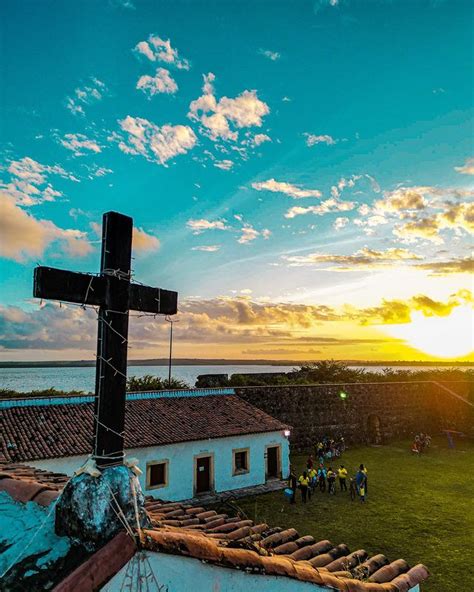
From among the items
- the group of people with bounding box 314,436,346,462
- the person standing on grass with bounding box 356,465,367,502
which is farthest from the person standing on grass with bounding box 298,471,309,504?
the group of people with bounding box 314,436,346,462

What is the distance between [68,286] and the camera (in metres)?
3.29

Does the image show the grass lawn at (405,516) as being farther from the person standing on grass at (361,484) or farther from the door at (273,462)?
the door at (273,462)

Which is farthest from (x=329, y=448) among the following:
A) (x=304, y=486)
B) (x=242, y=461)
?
(x=304, y=486)

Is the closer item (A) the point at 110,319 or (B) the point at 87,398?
(A) the point at 110,319

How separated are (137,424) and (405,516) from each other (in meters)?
10.7

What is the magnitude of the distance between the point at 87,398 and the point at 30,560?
16.7 meters

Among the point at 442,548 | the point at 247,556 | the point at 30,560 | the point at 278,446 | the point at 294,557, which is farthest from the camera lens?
the point at 278,446

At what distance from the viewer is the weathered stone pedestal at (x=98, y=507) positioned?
9.98 ft

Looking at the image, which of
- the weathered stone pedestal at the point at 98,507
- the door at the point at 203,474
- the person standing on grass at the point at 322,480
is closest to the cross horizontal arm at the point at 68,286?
the weathered stone pedestal at the point at 98,507

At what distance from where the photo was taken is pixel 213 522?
4.64 meters

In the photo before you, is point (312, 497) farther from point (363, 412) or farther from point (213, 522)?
point (213, 522)

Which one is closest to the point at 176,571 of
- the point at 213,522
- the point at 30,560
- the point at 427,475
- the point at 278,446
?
the point at 30,560

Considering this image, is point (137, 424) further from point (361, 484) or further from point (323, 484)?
point (361, 484)

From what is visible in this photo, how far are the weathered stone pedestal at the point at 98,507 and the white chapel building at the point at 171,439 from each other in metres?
10.9
